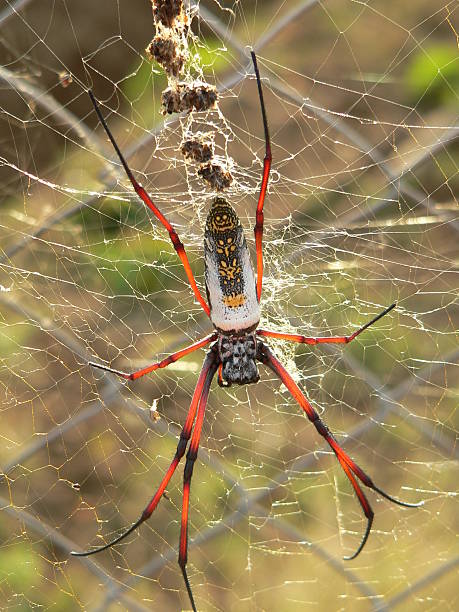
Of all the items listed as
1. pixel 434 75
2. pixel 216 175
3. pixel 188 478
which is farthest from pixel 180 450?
pixel 434 75

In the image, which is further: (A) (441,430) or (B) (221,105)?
(A) (441,430)

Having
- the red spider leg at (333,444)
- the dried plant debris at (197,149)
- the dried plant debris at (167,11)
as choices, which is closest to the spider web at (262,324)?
the red spider leg at (333,444)

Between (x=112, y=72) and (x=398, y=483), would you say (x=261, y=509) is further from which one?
(x=112, y=72)

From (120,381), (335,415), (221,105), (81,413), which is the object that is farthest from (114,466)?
(221,105)

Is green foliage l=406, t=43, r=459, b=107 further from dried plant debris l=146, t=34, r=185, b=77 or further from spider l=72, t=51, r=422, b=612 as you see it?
dried plant debris l=146, t=34, r=185, b=77

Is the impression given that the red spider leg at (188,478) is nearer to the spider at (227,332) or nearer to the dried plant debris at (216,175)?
the spider at (227,332)

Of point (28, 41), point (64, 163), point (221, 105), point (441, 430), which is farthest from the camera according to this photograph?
point (441, 430)

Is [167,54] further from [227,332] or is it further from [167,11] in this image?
[227,332]
